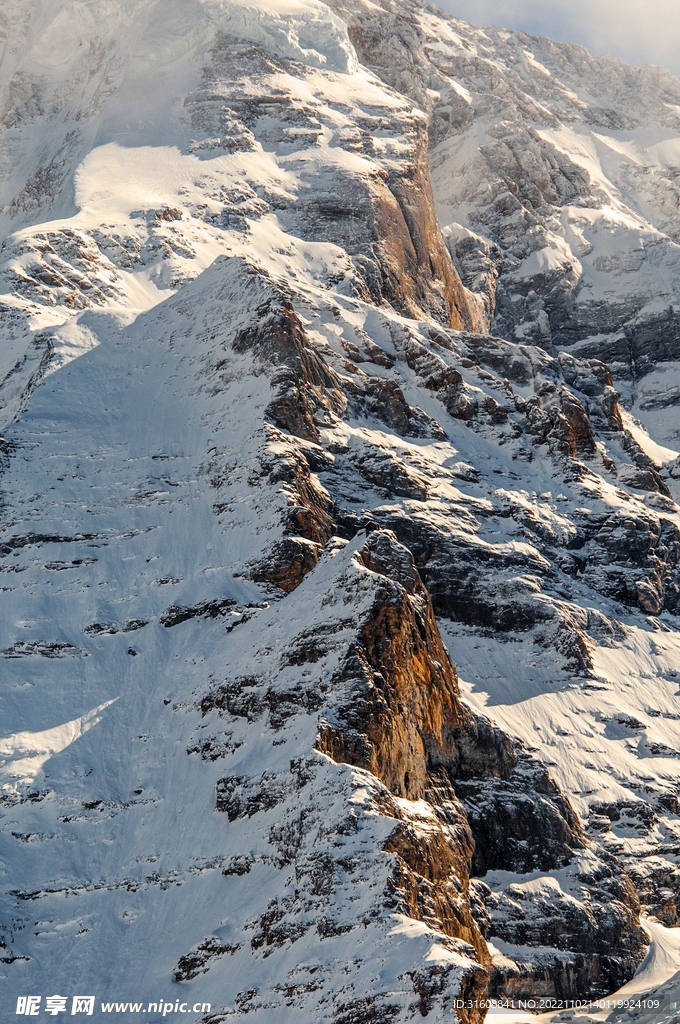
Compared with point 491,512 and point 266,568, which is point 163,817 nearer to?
point 266,568

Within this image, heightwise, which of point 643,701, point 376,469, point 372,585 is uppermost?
point 372,585

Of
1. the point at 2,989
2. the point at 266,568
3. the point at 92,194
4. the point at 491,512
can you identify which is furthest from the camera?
the point at 92,194

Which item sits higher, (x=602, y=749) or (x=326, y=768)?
(x=326, y=768)

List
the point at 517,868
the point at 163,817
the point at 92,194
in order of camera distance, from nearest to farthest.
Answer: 1. the point at 163,817
2. the point at 517,868
3. the point at 92,194

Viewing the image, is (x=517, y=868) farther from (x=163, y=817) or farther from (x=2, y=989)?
(x=2, y=989)

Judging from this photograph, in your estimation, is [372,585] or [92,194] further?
[92,194]

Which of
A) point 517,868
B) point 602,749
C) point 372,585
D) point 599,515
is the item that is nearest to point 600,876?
point 517,868
